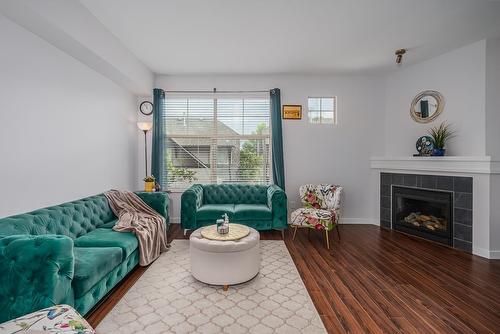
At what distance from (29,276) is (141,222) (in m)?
1.53

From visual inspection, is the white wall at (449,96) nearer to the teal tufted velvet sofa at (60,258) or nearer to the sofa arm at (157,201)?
the sofa arm at (157,201)

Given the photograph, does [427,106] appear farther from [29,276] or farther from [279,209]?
[29,276]

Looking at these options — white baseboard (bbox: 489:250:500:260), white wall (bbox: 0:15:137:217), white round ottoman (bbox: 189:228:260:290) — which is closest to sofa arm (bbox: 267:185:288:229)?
white round ottoman (bbox: 189:228:260:290)

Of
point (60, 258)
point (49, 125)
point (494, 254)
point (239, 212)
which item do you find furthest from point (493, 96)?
point (49, 125)

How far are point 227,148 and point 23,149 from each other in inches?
124

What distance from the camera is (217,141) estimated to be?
4.96m

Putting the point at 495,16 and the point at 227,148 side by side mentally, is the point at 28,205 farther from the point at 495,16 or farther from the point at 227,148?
the point at 495,16

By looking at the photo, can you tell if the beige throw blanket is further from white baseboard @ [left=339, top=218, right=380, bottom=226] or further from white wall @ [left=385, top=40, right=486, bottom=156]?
white wall @ [left=385, top=40, right=486, bottom=156]

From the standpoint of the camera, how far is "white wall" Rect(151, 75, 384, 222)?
4.88 metres

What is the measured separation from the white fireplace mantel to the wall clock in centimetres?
463

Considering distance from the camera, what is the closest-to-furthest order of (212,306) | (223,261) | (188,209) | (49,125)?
(212,306), (223,261), (49,125), (188,209)

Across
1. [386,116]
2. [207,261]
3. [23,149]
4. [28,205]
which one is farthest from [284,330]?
[386,116]

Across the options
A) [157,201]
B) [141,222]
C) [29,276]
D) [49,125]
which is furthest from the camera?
[157,201]

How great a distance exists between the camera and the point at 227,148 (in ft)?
16.3
